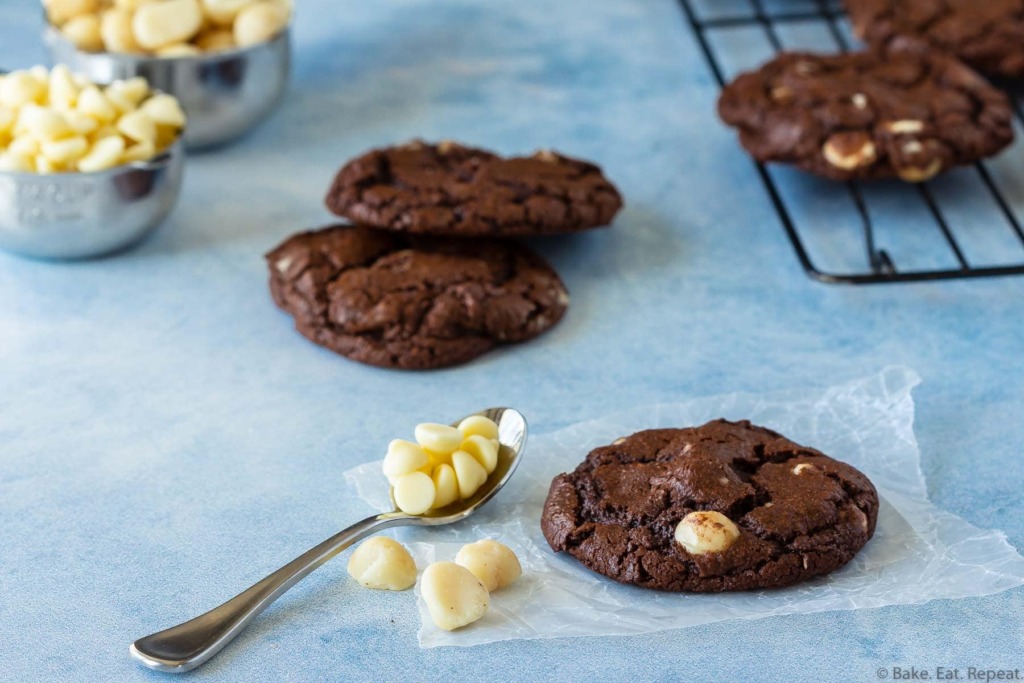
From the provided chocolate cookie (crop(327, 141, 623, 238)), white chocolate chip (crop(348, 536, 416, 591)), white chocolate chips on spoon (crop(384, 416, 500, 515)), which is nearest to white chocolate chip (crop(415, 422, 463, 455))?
white chocolate chips on spoon (crop(384, 416, 500, 515))

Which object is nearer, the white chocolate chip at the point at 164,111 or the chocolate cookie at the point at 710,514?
the chocolate cookie at the point at 710,514

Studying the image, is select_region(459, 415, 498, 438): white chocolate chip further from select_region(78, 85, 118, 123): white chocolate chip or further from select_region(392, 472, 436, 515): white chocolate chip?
select_region(78, 85, 118, 123): white chocolate chip

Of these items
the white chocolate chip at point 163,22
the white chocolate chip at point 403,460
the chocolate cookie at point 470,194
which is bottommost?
the white chocolate chip at point 403,460

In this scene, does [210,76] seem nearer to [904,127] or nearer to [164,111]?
[164,111]

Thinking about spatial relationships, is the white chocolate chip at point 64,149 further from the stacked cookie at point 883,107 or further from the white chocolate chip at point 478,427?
the stacked cookie at point 883,107

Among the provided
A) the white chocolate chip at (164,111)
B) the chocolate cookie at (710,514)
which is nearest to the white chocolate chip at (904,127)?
the chocolate cookie at (710,514)
